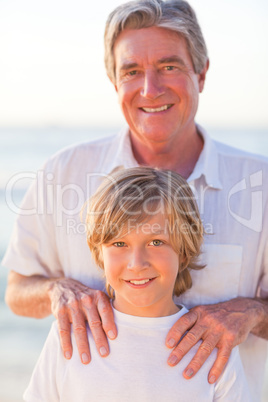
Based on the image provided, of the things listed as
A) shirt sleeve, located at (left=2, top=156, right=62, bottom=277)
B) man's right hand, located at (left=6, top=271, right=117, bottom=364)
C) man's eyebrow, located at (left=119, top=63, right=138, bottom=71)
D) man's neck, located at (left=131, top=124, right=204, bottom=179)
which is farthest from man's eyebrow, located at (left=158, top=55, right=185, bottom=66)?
man's right hand, located at (left=6, top=271, right=117, bottom=364)

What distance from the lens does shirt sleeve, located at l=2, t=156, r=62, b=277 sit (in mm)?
2584

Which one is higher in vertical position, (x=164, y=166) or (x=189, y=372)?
(x=164, y=166)

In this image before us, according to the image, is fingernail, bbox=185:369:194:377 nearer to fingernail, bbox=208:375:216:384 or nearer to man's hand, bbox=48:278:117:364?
fingernail, bbox=208:375:216:384

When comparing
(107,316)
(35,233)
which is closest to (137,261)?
(107,316)

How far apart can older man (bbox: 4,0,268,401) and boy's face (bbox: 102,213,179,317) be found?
258 millimetres

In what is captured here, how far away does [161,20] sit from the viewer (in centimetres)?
236

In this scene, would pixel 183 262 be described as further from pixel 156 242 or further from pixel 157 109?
pixel 157 109

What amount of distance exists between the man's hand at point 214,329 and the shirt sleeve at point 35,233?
822 mm

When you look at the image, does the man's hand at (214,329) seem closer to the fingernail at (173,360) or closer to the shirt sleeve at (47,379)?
the fingernail at (173,360)

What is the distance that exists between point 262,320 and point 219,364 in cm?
44

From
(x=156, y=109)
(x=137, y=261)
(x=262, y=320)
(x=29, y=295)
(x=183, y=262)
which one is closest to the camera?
(x=137, y=261)

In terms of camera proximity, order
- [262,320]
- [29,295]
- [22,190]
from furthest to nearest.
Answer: [22,190] < [29,295] < [262,320]

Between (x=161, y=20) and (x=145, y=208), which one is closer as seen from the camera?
(x=145, y=208)

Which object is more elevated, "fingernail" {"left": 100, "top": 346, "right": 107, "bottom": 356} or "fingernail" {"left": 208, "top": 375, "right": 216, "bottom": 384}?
"fingernail" {"left": 100, "top": 346, "right": 107, "bottom": 356}
